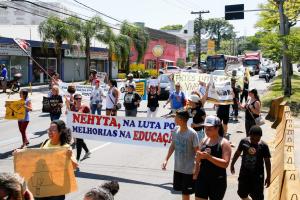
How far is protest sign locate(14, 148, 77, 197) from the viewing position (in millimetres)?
5762

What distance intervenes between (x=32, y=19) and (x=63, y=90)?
216 ft

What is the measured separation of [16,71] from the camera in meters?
36.1

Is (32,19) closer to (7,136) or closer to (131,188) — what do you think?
(7,136)

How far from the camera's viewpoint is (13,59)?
36.0 metres

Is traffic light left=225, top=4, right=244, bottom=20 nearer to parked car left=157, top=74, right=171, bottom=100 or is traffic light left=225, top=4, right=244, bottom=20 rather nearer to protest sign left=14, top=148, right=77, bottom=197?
parked car left=157, top=74, right=171, bottom=100

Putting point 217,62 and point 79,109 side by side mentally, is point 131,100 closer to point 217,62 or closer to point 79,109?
point 79,109

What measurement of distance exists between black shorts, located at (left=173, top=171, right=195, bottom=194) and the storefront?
1142 inches

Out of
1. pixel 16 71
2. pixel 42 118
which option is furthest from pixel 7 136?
pixel 16 71

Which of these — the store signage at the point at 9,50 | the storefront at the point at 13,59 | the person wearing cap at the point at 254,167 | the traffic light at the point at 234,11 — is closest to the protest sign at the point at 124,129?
the person wearing cap at the point at 254,167

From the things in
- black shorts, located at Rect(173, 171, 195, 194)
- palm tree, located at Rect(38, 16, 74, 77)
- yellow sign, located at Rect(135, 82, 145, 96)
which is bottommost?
black shorts, located at Rect(173, 171, 195, 194)

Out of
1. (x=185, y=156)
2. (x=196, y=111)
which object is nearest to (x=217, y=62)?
(x=196, y=111)

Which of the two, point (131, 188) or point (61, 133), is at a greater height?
point (61, 133)

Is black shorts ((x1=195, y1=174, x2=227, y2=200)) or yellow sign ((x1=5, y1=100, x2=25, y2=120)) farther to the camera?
yellow sign ((x1=5, y1=100, x2=25, y2=120))

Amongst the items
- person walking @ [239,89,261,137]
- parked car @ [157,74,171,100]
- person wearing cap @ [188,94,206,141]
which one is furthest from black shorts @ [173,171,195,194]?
parked car @ [157,74,171,100]
